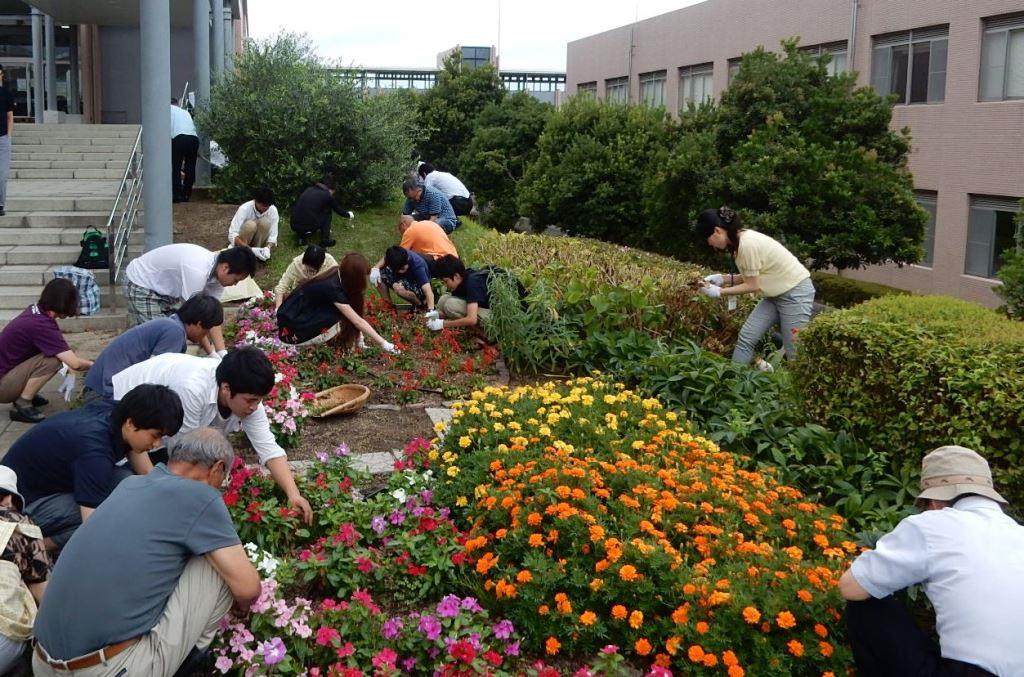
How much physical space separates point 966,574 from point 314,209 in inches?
431

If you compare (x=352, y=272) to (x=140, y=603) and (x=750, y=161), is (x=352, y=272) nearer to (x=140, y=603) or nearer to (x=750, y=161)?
(x=140, y=603)

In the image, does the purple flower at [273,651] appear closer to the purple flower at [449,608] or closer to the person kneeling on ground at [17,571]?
the purple flower at [449,608]

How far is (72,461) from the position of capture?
439 centimetres

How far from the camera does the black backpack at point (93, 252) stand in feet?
35.2

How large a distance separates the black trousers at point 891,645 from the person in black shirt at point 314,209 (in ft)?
34.8

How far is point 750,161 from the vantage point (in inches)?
607

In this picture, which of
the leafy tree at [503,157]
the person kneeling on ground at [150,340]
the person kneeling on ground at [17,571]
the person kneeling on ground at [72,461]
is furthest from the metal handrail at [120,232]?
the leafy tree at [503,157]

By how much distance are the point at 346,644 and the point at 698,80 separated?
30218 millimetres

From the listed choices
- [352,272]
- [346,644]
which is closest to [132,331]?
[352,272]

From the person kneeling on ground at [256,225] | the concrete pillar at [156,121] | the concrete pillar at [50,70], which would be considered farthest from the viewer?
the concrete pillar at [50,70]

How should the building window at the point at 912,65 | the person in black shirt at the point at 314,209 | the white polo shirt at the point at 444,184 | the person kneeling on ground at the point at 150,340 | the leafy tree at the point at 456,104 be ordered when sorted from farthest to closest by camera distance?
the leafy tree at the point at 456,104, the building window at the point at 912,65, the white polo shirt at the point at 444,184, the person in black shirt at the point at 314,209, the person kneeling on ground at the point at 150,340

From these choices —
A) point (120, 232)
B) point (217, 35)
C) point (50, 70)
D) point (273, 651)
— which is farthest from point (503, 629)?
point (50, 70)

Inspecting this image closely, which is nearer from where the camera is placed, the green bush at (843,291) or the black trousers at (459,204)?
the black trousers at (459,204)

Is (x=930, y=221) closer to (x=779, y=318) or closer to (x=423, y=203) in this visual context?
(x=423, y=203)
